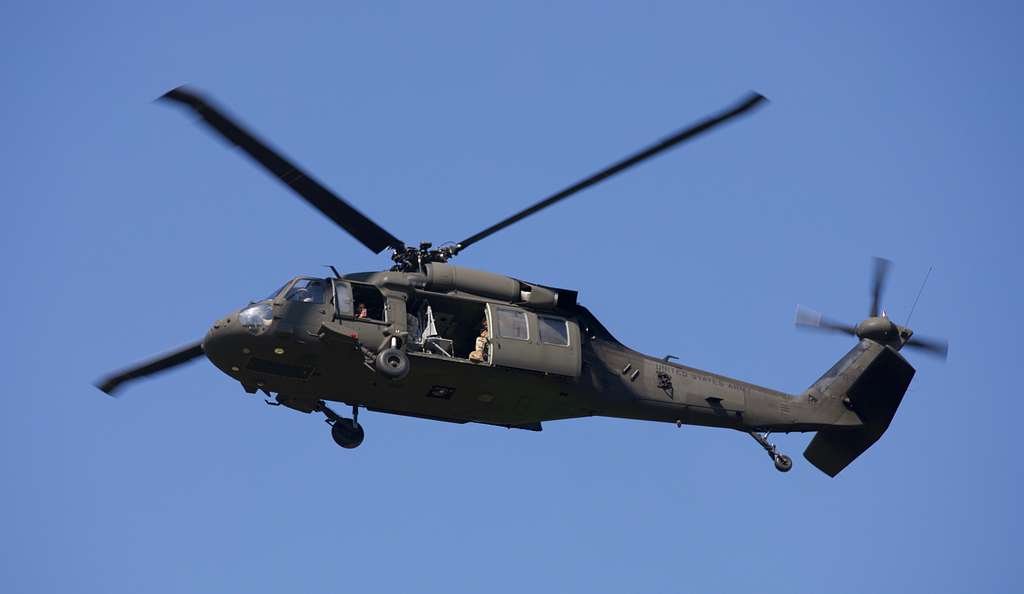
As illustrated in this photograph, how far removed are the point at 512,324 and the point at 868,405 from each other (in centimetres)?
865

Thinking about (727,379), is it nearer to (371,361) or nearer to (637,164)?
(637,164)

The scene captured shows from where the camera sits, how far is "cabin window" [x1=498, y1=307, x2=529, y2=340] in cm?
2336

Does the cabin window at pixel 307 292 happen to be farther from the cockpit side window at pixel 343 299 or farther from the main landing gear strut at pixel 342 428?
the main landing gear strut at pixel 342 428

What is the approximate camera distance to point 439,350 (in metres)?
23.1

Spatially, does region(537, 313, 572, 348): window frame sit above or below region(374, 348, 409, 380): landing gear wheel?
above

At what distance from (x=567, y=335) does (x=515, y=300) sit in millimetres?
1118

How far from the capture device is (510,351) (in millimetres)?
23188

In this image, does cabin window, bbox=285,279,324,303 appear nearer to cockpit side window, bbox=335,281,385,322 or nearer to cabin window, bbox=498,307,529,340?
cockpit side window, bbox=335,281,385,322

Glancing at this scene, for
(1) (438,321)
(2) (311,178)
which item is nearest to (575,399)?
(1) (438,321)

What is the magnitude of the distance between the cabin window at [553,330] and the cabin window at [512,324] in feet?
1.15

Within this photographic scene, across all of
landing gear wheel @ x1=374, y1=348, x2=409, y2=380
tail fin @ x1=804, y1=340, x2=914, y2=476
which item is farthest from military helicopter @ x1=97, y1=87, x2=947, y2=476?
tail fin @ x1=804, y1=340, x2=914, y2=476

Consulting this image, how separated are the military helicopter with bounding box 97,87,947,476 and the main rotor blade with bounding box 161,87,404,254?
0.07 ft

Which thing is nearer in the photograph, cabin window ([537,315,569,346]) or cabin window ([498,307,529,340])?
cabin window ([498,307,529,340])

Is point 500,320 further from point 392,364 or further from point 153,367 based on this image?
point 153,367
